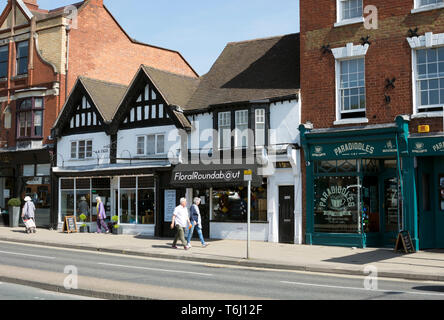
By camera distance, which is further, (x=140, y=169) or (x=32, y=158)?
(x=32, y=158)

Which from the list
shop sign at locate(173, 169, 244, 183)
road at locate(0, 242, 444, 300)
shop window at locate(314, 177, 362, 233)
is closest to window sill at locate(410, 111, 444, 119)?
shop window at locate(314, 177, 362, 233)

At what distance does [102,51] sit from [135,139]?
9830 mm

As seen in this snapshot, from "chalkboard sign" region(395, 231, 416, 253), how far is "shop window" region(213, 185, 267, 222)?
19.9 feet

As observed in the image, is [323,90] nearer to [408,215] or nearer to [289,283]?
[408,215]

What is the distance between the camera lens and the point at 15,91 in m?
32.3

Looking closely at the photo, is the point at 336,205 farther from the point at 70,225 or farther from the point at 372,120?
the point at 70,225

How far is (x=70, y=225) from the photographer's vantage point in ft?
89.2

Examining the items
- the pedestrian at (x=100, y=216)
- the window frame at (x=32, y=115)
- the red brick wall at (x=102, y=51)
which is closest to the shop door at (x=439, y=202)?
the pedestrian at (x=100, y=216)

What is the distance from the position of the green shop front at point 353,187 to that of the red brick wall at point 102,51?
17031mm

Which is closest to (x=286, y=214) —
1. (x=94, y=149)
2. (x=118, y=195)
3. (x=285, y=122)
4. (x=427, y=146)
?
(x=285, y=122)

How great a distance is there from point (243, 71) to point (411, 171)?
959 centimetres

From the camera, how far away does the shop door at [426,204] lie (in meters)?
18.9

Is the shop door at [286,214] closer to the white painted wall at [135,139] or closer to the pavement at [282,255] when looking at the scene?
the pavement at [282,255]

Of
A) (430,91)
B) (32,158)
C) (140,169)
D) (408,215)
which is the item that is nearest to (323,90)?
(430,91)
